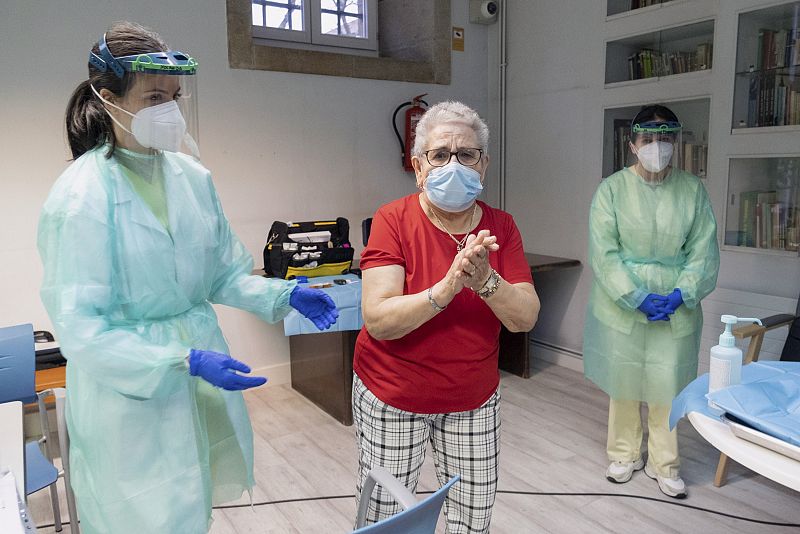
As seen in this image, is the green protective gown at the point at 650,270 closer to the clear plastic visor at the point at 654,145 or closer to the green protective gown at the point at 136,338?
the clear plastic visor at the point at 654,145

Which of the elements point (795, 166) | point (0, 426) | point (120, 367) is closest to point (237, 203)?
point (0, 426)

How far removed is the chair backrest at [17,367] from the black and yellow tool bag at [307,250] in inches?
54.4

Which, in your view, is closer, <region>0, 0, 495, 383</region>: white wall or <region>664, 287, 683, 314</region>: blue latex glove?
<region>664, 287, 683, 314</region>: blue latex glove

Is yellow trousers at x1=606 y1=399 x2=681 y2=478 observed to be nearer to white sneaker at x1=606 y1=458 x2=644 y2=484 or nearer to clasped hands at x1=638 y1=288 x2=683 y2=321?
white sneaker at x1=606 y1=458 x2=644 y2=484

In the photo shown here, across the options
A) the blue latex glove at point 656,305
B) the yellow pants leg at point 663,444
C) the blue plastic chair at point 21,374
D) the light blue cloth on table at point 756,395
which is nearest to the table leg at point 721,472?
the yellow pants leg at point 663,444

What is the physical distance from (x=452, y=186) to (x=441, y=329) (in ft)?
1.09

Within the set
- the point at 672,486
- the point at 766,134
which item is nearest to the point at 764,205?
the point at 766,134

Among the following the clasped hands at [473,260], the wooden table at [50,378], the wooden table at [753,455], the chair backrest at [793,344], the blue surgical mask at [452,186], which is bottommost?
the wooden table at [50,378]

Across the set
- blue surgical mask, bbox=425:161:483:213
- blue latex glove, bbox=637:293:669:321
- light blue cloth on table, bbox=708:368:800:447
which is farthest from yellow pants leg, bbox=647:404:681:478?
blue surgical mask, bbox=425:161:483:213

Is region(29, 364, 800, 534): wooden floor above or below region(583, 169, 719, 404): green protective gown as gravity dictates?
below

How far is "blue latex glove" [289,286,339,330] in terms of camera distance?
1.52m

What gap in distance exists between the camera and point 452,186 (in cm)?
143

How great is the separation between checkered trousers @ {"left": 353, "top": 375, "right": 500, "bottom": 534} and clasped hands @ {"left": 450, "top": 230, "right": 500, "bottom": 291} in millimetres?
385

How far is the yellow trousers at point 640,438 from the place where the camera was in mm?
2559
